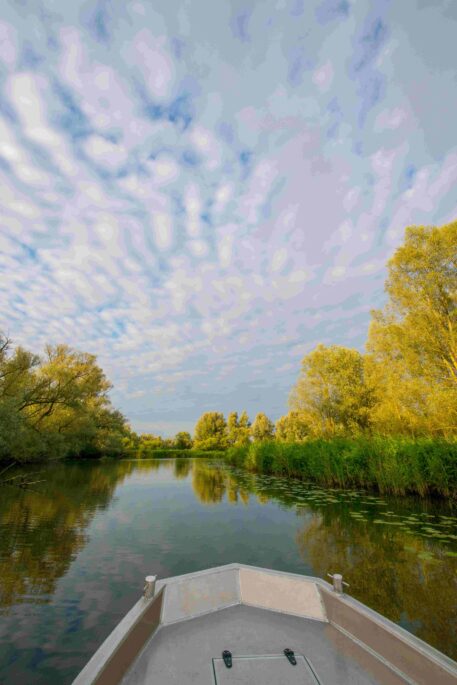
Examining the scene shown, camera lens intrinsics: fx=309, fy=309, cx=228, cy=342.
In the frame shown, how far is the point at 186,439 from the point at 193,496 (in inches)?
2631

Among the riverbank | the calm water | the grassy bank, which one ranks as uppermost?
the riverbank

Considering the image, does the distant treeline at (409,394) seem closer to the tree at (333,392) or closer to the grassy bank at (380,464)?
the grassy bank at (380,464)

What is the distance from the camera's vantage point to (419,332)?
1698cm

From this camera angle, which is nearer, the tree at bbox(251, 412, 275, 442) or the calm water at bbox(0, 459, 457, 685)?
the calm water at bbox(0, 459, 457, 685)

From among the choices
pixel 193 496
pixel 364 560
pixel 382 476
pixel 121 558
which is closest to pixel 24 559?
pixel 121 558

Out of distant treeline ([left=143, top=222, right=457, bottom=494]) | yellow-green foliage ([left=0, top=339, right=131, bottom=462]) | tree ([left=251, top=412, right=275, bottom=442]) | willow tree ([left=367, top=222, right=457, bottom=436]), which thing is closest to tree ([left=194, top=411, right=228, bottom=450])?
tree ([left=251, top=412, right=275, bottom=442])

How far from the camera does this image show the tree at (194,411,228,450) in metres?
69.9

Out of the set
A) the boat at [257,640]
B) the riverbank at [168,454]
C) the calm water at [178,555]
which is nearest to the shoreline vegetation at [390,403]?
the calm water at [178,555]

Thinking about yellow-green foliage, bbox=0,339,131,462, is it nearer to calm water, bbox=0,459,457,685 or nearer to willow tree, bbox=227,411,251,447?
calm water, bbox=0,459,457,685

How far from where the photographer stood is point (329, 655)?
244cm

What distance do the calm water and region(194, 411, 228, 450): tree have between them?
6016cm

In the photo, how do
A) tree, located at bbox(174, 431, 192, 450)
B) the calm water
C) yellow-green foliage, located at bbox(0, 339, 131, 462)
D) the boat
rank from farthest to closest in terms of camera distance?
tree, located at bbox(174, 431, 192, 450) < yellow-green foliage, located at bbox(0, 339, 131, 462) < the calm water < the boat

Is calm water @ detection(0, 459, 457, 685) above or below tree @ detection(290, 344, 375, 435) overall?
below

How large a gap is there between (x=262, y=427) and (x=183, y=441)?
21.0m
